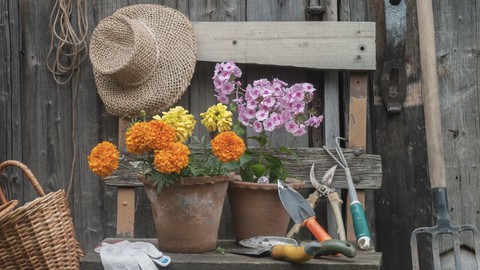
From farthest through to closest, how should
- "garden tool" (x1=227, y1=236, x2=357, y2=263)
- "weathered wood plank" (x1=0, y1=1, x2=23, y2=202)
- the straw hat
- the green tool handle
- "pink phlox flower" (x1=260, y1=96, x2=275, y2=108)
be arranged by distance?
"weathered wood plank" (x1=0, y1=1, x2=23, y2=202), the straw hat, "pink phlox flower" (x1=260, y1=96, x2=275, y2=108), the green tool handle, "garden tool" (x1=227, y1=236, x2=357, y2=263)

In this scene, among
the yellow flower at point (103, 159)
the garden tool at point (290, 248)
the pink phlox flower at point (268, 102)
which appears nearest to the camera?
the garden tool at point (290, 248)

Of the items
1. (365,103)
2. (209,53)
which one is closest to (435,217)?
(365,103)

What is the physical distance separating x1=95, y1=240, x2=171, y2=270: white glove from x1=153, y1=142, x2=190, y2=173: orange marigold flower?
0.96 feet

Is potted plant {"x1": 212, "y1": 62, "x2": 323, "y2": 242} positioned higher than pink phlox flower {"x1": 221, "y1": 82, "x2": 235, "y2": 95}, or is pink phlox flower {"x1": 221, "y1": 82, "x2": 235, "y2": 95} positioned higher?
pink phlox flower {"x1": 221, "y1": 82, "x2": 235, "y2": 95}

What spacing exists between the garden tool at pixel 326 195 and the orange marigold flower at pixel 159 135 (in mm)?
Answer: 626

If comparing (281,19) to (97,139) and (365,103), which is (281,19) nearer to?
(365,103)

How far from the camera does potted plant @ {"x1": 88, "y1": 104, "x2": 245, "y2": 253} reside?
2.77 metres

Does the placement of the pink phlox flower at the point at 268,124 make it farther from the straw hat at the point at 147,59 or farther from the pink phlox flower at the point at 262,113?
the straw hat at the point at 147,59

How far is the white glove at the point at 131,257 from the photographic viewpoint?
111 inches

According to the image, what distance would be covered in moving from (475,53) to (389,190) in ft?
2.10

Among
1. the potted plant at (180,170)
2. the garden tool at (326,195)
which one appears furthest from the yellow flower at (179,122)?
the garden tool at (326,195)

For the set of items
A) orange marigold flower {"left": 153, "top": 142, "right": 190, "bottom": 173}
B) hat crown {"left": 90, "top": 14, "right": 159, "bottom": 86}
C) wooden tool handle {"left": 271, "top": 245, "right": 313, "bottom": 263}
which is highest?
hat crown {"left": 90, "top": 14, "right": 159, "bottom": 86}

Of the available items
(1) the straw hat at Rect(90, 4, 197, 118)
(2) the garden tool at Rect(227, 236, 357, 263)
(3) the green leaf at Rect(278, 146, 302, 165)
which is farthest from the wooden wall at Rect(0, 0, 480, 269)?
(2) the garden tool at Rect(227, 236, 357, 263)

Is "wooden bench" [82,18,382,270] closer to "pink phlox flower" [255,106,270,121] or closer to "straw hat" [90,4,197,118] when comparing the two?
"straw hat" [90,4,197,118]
